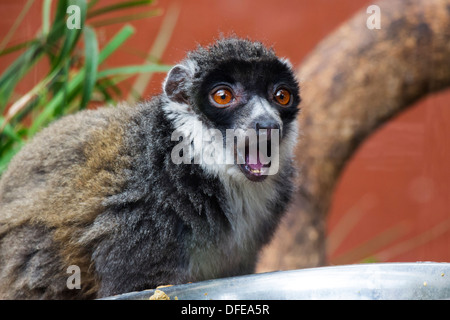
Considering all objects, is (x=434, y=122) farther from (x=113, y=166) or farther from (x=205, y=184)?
(x=113, y=166)

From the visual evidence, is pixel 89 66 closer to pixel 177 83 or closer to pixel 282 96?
pixel 177 83

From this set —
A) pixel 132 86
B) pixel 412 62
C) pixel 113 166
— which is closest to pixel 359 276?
pixel 113 166

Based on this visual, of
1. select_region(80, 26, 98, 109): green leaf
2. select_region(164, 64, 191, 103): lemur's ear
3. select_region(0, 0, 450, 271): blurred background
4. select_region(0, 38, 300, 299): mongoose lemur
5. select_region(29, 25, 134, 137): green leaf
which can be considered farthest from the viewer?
select_region(0, 0, 450, 271): blurred background

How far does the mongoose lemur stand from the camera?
2840 mm

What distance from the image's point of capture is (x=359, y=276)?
243 centimetres

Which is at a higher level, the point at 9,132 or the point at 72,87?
the point at 72,87

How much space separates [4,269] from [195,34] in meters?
2.86

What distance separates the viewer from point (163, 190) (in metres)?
2.88

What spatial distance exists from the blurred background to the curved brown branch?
299mm

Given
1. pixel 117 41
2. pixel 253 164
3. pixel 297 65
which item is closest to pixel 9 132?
pixel 117 41

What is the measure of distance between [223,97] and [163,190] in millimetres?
608

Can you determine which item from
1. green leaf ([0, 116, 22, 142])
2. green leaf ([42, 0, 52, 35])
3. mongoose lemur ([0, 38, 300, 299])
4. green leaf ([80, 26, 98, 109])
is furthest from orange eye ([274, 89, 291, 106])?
green leaf ([42, 0, 52, 35])

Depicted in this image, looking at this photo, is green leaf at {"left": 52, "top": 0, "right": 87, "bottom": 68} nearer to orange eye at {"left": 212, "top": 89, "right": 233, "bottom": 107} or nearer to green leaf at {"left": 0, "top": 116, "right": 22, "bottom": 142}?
green leaf at {"left": 0, "top": 116, "right": 22, "bottom": 142}

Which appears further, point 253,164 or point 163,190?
point 253,164
